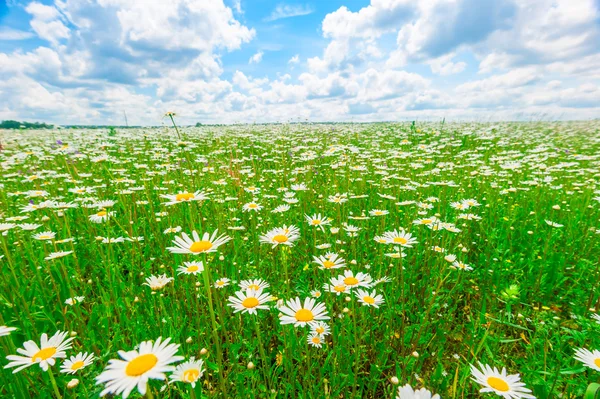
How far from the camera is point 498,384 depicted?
1.07 metres

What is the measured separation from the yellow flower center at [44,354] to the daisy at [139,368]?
595 millimetres

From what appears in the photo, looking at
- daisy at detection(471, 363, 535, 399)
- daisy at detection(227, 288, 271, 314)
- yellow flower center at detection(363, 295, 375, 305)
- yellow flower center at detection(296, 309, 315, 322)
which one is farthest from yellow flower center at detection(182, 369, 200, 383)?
daisy at detection(471, 363, 535, 399)

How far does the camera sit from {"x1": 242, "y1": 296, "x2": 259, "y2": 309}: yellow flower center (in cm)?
137

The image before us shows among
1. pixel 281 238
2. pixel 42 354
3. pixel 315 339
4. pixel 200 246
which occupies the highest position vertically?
pixel 200 246

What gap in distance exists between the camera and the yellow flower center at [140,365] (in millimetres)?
771

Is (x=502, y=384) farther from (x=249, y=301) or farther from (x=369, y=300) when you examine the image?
(x=249, y=301)

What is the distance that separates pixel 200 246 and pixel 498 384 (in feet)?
4.03

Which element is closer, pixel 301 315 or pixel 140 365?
pixel 140 365

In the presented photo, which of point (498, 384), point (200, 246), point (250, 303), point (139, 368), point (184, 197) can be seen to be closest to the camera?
point (139, 368)

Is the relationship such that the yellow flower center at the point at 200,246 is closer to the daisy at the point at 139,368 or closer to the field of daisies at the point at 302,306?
the field of daisies at the point at 302,306

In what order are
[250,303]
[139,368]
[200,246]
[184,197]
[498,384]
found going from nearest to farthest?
[139,368]
[498,384]
[200,246]
[250,303]
[184,197]

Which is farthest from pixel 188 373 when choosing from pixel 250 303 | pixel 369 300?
pixel 369 300

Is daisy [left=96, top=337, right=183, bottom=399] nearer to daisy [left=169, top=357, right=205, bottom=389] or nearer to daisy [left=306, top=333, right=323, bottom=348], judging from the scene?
daisy [left=169, top=357, right=205, bottom=389]

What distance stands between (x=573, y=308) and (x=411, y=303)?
122cm
